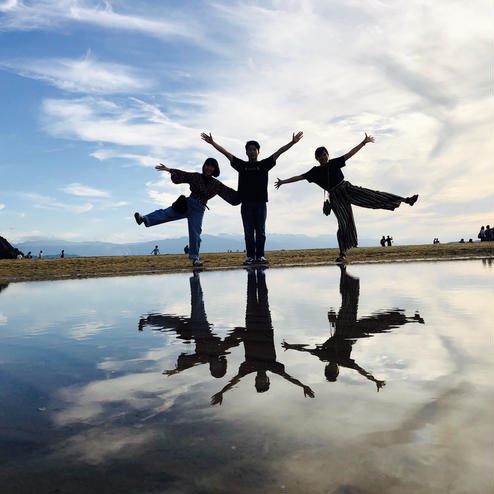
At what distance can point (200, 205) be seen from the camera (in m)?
12.9

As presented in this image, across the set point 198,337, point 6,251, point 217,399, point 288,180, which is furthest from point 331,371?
point 6,251

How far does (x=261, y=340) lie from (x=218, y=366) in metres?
0.82

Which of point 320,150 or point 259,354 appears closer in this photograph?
point 259,354

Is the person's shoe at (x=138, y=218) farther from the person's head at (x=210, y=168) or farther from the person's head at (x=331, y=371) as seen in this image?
the person's head at (x=331, y=371)

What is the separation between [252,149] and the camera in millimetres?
12516

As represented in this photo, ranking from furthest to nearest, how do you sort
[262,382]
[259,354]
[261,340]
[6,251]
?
[6,251] < [261,340] < [259,354] < [262,382]

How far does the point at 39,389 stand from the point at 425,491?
199cm

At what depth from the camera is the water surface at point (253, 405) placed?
1452 mm

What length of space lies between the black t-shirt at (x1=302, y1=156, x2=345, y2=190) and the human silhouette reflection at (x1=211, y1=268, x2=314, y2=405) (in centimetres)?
735

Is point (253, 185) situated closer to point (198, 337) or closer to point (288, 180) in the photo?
point (288, 180)

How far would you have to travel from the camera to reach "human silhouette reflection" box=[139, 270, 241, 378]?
2.84m

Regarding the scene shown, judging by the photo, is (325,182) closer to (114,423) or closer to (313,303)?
(313,303)

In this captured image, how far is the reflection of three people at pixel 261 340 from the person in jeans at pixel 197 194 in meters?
7.22

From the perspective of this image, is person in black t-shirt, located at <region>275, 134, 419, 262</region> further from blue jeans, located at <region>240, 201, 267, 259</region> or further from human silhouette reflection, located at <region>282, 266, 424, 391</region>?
human silhouette reflection, located at <region>282, 266, 424, 391</region>
